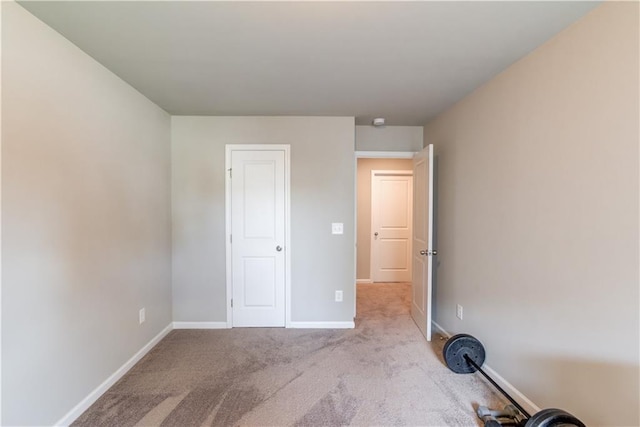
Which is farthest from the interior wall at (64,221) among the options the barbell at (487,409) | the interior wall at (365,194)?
the interior wall at (365,194)

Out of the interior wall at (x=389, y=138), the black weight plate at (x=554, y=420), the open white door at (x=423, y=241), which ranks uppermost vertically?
the interior wall at (x=389, y=138)

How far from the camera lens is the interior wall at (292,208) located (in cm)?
299

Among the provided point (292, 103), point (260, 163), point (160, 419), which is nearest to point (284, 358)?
point (160, 419)

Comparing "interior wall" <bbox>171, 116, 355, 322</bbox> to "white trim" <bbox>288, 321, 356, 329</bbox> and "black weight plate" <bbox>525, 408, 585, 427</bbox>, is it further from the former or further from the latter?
"black weight plate" <bbox>525, 408, 585, 427</bbox>

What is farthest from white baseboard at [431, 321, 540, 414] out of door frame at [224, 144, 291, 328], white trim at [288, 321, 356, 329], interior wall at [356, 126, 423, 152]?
interior wall at [356, 126, 423, 152]

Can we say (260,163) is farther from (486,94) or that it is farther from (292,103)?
(486,94)

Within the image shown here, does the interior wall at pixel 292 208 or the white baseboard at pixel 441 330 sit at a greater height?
the interior wall at pixel 292 208

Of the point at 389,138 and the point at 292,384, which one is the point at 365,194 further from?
the point at 292,384

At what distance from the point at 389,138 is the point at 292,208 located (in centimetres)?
154

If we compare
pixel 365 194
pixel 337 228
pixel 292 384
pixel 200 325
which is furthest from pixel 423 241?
pixel 200 325

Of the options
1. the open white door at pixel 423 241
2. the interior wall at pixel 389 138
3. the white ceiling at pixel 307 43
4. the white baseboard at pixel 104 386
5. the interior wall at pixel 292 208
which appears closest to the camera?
the white ceiling at pixel 307 43

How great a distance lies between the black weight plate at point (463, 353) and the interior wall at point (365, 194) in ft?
9.31

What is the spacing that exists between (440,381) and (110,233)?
111 inches

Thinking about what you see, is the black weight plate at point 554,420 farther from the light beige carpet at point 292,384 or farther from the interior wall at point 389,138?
the interior wall at point 389,138
